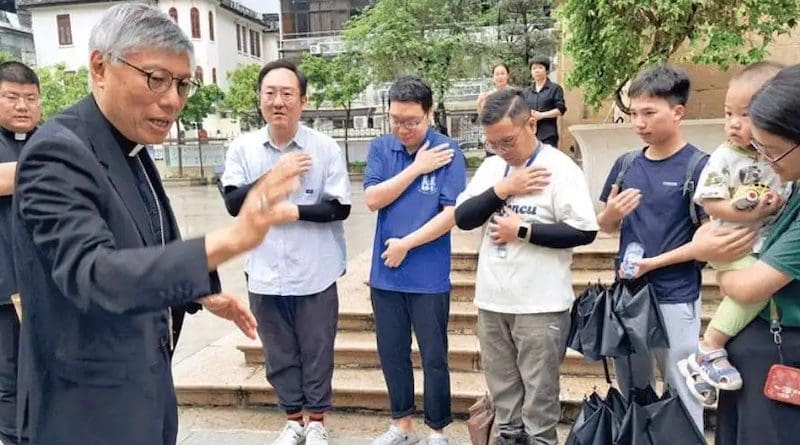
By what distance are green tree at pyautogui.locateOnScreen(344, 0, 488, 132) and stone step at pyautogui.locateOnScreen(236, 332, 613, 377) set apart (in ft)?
44.2

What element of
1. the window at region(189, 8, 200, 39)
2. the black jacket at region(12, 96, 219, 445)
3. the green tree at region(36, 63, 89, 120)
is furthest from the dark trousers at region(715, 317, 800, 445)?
the window at region(189, 8, 200, 39)

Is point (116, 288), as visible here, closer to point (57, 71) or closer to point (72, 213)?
point (72, 213)

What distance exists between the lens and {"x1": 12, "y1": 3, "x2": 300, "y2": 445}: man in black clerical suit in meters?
1.16

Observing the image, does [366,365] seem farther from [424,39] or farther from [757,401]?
[424,39]

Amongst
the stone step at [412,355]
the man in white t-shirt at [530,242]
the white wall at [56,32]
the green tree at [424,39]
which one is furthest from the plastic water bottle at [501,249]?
the white wall at [56,32]

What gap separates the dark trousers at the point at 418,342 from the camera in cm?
292

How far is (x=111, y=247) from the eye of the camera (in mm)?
1198

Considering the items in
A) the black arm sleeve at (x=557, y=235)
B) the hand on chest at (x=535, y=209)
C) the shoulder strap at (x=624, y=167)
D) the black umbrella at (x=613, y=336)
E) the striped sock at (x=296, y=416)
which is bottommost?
the striped sock at (x=296, y=416)

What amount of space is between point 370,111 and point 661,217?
96.8 ft

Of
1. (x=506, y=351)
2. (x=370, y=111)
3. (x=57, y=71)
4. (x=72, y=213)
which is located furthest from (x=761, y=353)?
(x=370, y=111)

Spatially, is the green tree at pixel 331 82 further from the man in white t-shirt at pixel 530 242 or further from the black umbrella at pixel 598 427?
the black umbrella at pixel 598 427

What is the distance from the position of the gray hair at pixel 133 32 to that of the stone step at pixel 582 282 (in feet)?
10.4

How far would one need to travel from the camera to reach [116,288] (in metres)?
1.14

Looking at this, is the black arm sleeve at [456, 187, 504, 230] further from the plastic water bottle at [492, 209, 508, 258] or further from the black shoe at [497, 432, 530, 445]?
the black shoe at [497, 432, 530, 445]
